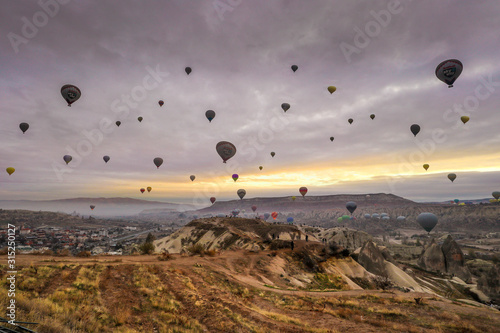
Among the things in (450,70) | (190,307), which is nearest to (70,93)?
(190,307)

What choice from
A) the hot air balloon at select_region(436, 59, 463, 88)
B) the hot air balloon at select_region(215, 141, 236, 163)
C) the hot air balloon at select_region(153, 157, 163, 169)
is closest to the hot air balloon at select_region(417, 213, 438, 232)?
the hot air balloon at select_region(436, 59, 463, 88)

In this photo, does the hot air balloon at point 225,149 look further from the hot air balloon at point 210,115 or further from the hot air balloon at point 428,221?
the hot air balloon at point 428,221

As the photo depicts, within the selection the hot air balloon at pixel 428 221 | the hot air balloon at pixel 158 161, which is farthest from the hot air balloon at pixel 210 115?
the hot air balloon at pixel 428 221

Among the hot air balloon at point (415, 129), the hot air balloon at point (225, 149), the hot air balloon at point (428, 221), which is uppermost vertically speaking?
the hot air balloon at point (415, 129)

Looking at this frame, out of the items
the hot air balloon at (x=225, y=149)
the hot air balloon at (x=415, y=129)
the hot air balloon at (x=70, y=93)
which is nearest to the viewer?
the hot air balloon at (x=70, y=93)

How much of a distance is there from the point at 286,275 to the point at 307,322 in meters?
20.0

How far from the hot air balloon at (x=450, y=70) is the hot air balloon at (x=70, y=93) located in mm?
62440

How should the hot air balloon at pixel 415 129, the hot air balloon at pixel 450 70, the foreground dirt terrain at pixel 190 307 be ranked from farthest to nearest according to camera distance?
the hot air balloon at pixel 415 129 → the hot air balloon at pixel 450 70 → the foreground dirt terrain at pixel 190 307

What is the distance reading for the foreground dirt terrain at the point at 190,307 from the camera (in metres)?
11.7

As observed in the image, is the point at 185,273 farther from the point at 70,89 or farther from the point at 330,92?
the point at 330,92

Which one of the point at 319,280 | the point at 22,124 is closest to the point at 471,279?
the point at 319,280

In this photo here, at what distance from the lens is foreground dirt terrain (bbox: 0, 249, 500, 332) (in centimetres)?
1170

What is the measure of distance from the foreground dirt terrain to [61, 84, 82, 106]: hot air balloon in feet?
102

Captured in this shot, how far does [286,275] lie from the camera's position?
1332 inches
